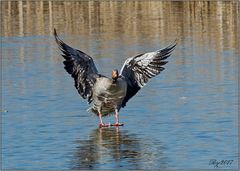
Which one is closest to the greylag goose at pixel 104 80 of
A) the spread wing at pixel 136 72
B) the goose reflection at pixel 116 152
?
the spread wing at pixel 136 72

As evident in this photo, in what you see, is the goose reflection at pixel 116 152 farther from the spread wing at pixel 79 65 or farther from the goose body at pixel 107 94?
the spread wing at pixel 79 65

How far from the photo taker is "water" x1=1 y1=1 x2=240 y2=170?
1138 centimetres

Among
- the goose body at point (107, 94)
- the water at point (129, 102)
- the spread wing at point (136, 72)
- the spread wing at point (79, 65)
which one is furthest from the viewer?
the spread wing at point (136, 72)

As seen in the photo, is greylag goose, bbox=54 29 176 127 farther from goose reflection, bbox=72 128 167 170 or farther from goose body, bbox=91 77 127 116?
goose reflection, bbox=72 128 167 170

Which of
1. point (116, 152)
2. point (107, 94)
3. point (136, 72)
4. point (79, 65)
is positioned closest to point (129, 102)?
point (136, 72)

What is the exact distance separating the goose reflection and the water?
0.04ft

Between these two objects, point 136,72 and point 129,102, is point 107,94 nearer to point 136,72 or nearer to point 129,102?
point 136,72

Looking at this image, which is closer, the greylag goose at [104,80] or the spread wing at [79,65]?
the greylag goose at [104,80]

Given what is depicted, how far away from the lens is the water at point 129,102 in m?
11.4

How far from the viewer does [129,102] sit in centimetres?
1503

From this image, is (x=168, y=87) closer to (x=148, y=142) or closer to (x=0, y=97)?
(x=0, y=97)

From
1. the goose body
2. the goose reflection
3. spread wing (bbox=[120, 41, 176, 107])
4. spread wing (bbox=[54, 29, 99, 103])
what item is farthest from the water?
spread wing (bbox=[54, 29, 99, 103])

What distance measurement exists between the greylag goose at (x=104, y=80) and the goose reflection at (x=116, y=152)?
67 cm

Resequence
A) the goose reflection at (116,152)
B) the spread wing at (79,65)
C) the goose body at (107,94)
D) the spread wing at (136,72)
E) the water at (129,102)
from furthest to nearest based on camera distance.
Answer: the spread wing at (136,72)
the spread wing at (79,65)
the goose body at (107,94)
the water at (129,102)
the goose reflection at (116,152)
